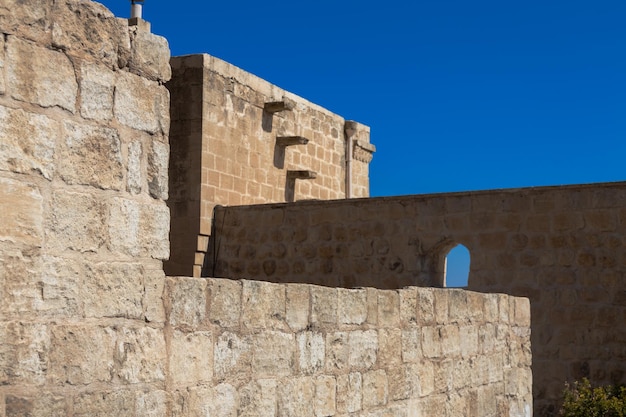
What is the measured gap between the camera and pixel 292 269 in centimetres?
1193

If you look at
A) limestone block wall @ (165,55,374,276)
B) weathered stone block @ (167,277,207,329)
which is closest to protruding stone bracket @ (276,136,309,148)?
limestone block wall @ (165,55,374,276)

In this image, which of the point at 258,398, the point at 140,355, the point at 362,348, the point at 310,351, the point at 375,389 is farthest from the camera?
the point at 375,389

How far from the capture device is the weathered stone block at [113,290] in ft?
10.8

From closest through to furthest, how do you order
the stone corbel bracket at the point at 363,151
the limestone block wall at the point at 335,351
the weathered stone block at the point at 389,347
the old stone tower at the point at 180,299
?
the old stone tower at the point at 180,299, the limestone block wall at the point at 335,351, the weathered stone block at the point at 389,347, the stone corbel bracket at the point at 363,151

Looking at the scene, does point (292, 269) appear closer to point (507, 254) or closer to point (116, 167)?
point (507, 254)

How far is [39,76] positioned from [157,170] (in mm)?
639

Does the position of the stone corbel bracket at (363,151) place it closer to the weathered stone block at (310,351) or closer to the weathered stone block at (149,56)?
the weathered stone block at (310,351)

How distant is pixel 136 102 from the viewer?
3564mm

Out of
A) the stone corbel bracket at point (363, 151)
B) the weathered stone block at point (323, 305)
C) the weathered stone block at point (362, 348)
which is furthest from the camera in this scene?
the stone corbel bracket at point (363, 151)

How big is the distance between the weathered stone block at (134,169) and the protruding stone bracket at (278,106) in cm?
1043

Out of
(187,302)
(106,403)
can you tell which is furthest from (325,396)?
(106,403)

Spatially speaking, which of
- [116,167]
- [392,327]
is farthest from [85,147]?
[392,327]

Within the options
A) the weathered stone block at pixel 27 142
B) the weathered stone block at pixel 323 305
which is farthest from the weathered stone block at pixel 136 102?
the weathered stone block at pixel 323 305

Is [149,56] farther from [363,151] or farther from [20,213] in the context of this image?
[363,151]
